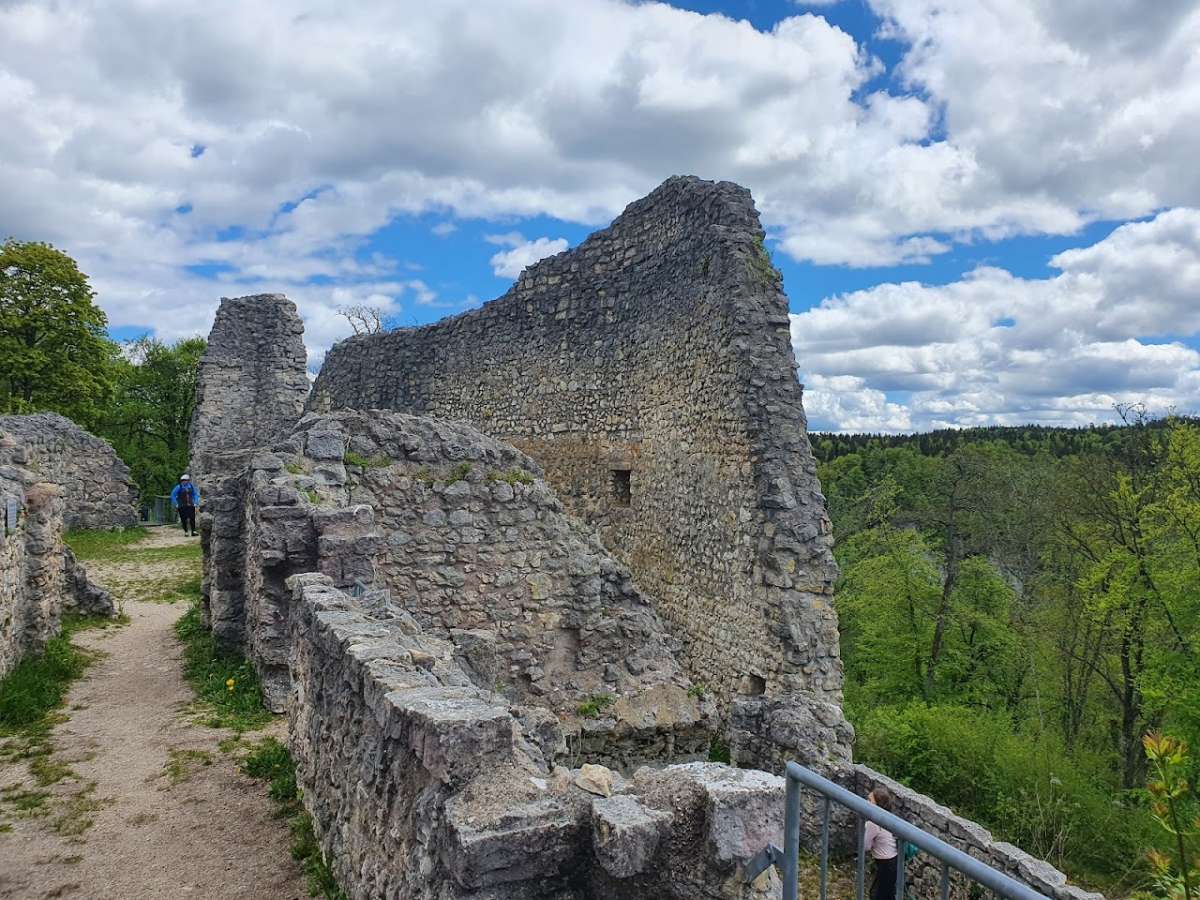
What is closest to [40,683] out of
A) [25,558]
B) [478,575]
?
[25,558]

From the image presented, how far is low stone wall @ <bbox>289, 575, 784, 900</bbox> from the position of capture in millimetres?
2906

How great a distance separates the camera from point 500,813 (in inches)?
119

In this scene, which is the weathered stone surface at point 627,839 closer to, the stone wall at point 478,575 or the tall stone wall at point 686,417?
the stone wall at point 478,575

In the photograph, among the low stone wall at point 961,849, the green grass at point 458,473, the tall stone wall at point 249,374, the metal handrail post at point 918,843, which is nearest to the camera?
the metal handrail post at point 918,843

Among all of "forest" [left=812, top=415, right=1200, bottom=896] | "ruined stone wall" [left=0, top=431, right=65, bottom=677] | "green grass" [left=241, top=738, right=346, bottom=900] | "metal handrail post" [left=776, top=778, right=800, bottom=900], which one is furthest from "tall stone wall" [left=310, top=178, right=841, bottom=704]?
"ruined stone wall" [left=0, top=431, right=65, bottom=677]

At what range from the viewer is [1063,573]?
23.9 m

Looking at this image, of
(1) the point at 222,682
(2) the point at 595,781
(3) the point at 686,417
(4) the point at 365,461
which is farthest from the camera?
(3) the point at 686,417

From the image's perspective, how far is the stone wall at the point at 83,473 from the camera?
773 inches

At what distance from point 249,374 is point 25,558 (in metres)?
17.1

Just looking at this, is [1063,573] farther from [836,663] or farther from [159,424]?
[159,424]

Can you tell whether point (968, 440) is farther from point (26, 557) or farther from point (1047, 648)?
point (26, 557)

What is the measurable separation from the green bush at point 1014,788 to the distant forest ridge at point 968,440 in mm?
40862

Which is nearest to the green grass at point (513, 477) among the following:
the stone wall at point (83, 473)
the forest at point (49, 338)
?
the stone wall at point (83, 473)

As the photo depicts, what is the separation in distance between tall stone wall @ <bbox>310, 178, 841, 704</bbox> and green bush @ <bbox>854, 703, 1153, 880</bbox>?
386cm
